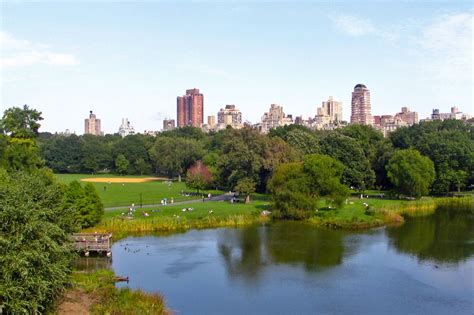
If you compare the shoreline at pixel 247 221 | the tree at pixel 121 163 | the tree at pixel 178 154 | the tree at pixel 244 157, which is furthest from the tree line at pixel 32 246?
the tree at pixel 121 163

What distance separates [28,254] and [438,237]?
36.1m

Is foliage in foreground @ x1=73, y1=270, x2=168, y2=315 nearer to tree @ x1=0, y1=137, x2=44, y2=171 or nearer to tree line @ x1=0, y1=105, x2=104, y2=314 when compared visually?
tree line @ x1=0, y1=105, x2=104, y2=314

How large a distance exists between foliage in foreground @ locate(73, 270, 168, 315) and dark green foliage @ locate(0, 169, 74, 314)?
240cm

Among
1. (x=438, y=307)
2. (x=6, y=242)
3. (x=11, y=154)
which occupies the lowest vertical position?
(x=438, y=307)

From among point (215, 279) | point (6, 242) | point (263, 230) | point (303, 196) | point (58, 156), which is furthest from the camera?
point (58, 156)

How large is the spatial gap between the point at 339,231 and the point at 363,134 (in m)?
35.2

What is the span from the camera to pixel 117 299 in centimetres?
2791

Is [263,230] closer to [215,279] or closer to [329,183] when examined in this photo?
[329,183]

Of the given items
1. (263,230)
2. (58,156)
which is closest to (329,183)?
(263,230)

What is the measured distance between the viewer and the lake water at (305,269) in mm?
29800

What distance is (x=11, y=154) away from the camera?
49156mm

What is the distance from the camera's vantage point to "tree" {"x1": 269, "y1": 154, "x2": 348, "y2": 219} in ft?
174

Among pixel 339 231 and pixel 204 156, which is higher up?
pixel 204 156

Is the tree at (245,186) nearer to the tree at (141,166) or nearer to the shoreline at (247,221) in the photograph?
the shoreline at (247,221)
